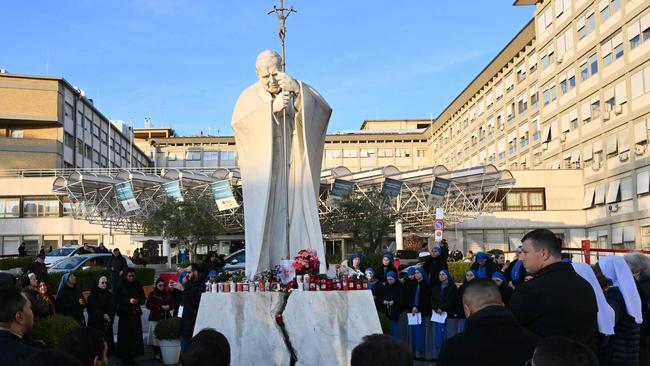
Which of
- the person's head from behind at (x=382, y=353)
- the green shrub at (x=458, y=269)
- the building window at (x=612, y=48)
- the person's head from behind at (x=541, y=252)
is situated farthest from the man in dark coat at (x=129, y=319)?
the building window at (x=612, y=48)

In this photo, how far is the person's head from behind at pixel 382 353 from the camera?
307 cm

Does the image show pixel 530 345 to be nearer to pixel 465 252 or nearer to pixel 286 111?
pixel 286 111

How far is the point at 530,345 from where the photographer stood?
364 cm

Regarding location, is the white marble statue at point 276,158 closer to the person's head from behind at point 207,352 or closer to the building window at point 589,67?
the person's head from behind at point 207,352

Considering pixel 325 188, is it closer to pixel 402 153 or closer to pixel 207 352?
pixel 402 153

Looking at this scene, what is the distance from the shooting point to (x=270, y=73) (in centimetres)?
1067

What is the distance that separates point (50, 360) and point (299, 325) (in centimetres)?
587

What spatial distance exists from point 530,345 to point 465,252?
51.1 metres

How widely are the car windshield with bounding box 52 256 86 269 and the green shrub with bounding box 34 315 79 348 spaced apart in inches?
680

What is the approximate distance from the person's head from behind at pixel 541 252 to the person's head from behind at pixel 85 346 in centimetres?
275

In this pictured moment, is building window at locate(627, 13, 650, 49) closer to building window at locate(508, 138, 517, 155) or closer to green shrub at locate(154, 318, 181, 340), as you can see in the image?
building window at locate(508, 138, 517, 155)

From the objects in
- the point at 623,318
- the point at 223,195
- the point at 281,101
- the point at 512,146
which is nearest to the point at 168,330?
the point at 281,101

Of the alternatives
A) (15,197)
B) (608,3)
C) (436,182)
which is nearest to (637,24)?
(608,3)

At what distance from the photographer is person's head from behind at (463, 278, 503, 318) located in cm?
387
